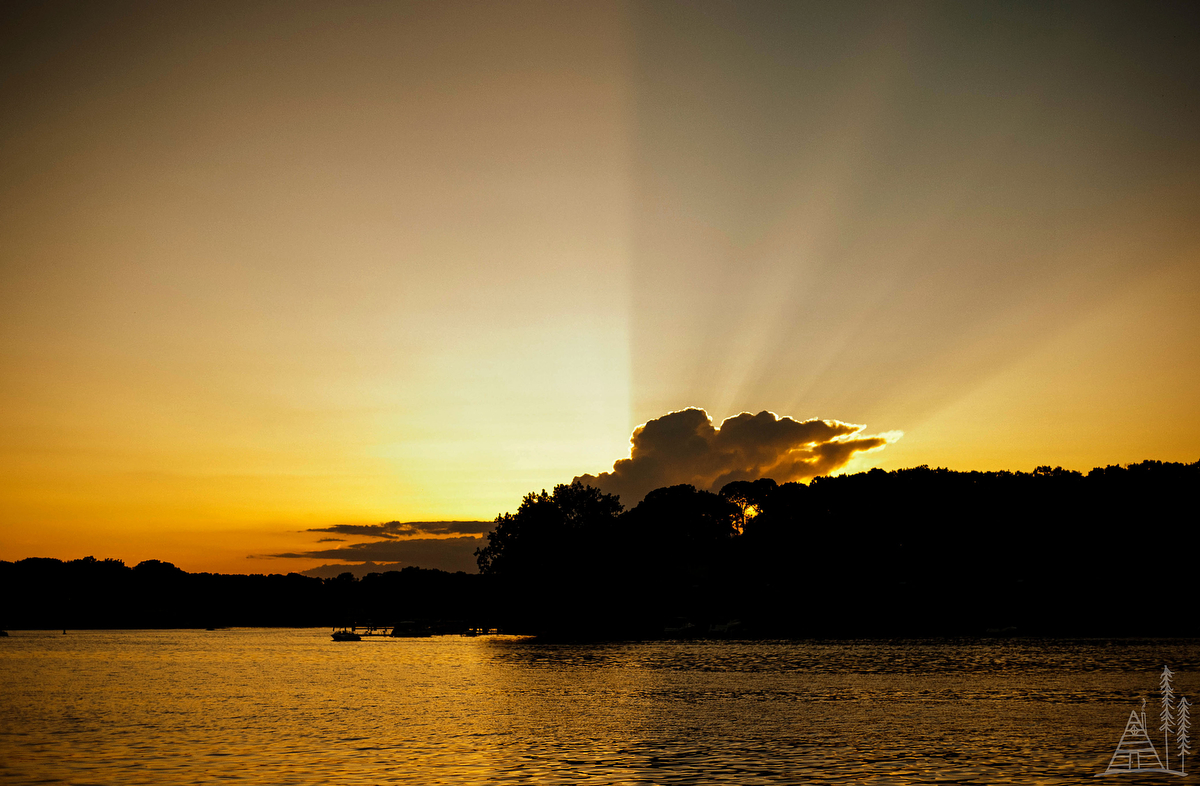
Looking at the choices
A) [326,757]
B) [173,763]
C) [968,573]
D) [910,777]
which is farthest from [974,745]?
[968,573]

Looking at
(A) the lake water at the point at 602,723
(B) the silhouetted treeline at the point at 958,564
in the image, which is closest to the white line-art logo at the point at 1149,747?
(A) the lake water at the point at 602,723

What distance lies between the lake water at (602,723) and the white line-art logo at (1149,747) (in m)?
0.73

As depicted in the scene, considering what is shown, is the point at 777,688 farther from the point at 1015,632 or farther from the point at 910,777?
the point at 1015,632

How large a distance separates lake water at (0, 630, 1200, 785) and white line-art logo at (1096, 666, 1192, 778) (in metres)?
0.73

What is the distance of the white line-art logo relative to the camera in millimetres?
34906

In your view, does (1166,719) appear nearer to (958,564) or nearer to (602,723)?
(602,723)

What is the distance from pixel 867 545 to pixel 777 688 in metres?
132

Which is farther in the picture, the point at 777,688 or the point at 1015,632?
the point at 1015,632

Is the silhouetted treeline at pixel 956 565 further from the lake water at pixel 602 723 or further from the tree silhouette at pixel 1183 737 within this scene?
the tree silhouette at pixel 1183 737

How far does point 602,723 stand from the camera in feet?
173

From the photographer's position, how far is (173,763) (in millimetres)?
39312

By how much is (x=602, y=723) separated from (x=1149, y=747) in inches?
1075

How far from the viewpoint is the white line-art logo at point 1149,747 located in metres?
34.9

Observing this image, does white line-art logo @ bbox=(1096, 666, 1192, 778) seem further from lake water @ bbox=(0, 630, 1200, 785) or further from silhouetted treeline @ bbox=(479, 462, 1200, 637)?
silhouetted treeline @ bbox=(479, 462, 1200, 637)
